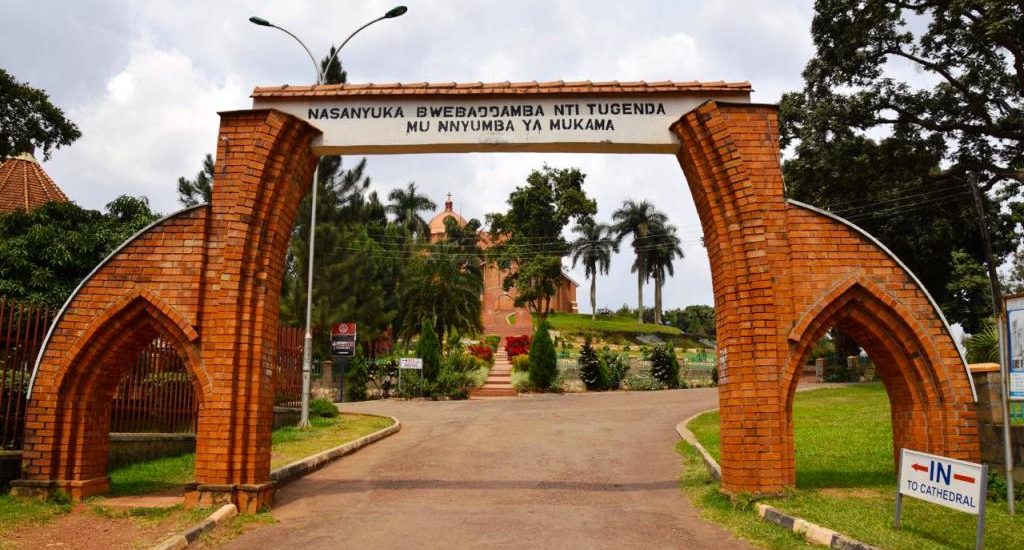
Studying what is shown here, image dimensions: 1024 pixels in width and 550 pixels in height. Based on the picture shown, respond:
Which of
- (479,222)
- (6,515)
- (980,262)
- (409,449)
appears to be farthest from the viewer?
(479,222)

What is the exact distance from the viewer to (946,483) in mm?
6227

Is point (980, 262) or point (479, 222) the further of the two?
point (479, 222)

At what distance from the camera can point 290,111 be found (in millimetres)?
9211

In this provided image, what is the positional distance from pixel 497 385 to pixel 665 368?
7.20 metres

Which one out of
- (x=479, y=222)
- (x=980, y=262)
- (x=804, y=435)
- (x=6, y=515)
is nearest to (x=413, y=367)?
(x=804, y=435)

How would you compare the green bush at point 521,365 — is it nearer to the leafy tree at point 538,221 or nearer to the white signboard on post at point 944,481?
the leafy tree at point 538,221

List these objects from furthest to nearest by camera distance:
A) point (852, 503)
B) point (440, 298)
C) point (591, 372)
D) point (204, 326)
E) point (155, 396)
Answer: point (440, 298), point (591, 372), point (155, 396), point (204, 326), point (852, 503)

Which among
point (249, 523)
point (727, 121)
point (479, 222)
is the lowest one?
point (249, 523)

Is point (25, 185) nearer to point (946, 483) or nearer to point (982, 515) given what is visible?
point (946, 483)

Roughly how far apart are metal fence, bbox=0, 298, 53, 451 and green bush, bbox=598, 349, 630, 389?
2335 cm

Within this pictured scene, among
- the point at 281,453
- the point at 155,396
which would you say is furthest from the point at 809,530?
the point at 155,396

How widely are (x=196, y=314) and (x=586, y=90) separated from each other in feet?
17.3

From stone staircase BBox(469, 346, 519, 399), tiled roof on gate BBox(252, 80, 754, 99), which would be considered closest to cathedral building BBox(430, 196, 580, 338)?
stone staircase BBox(469, 346, 519, 399)

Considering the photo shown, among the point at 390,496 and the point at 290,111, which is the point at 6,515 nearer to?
the point at 390,496
